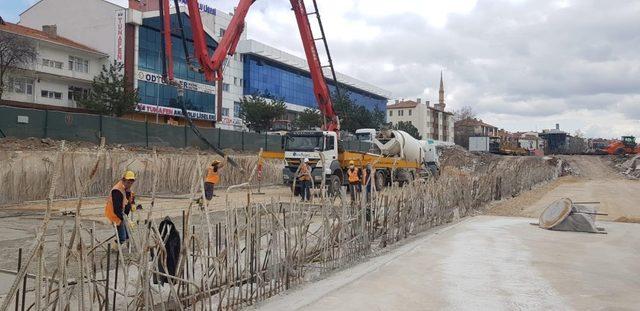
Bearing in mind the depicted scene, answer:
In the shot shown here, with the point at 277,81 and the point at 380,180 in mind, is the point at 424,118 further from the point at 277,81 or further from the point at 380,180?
the point at 380,180

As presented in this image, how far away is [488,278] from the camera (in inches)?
259

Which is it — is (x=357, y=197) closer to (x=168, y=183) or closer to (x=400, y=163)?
(x=168, y=183)

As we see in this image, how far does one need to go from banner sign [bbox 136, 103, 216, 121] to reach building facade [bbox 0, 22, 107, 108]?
4.16 meters

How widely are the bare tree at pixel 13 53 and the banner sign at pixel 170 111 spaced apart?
8.12 meters

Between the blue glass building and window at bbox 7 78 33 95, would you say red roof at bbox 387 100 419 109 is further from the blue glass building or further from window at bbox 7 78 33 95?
window at bbox 7 78 33 95

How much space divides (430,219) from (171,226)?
7429 mm

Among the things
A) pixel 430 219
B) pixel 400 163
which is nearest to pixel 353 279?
pixel 430 219

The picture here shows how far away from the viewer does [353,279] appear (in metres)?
6.33

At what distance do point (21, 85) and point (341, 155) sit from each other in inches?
1042

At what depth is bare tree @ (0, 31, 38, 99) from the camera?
31.2 m

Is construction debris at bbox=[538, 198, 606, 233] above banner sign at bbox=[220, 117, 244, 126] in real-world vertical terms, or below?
below

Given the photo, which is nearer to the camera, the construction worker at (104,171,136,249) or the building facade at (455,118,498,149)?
the construction worker at (104,171,136,249)

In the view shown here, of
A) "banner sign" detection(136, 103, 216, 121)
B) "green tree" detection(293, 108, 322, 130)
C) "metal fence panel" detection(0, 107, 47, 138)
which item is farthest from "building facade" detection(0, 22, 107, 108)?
"green tree" detection(293, 108, 322, 130)

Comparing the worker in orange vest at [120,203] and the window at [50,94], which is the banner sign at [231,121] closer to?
the window at [50,94]
